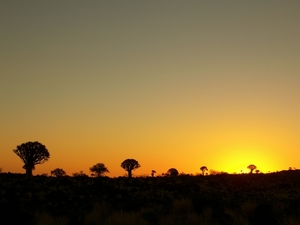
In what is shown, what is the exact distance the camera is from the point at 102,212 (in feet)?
60.8

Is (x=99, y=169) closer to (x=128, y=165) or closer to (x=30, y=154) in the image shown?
(x=128, y=165)

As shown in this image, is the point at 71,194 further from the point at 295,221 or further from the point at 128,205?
the point at 295,221

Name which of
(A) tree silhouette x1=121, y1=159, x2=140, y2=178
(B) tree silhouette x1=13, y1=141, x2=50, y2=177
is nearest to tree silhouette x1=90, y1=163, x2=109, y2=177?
(A) tree silhouette x1=121, y1=159, x2=140, y2=178

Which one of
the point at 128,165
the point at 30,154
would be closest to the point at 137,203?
the point at 30,154

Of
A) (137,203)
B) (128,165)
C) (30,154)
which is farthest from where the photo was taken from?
(128,165)

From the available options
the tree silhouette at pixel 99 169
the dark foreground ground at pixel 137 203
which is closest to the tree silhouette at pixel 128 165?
the tree silhouette at pixel 99 169

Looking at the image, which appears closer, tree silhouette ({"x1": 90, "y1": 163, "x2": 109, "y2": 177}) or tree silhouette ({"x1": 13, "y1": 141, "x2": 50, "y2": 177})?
tree silhouette ({"x1": 13, "y1": 141, "x2": 50, "y2": 177})

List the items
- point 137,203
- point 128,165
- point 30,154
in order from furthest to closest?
point 128,165
point 30,154
point 137,203

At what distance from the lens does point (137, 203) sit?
2212cm

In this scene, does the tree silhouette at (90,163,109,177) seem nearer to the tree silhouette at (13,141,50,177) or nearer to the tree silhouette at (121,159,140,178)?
the tree silhouette at (121,159,140,178)

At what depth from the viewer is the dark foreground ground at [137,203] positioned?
16422 mm

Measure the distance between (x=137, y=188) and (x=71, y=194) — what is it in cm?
625

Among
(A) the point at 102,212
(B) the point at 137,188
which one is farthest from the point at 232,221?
(B) the point at 137,188

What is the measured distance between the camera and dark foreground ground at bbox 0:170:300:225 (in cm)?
1642
